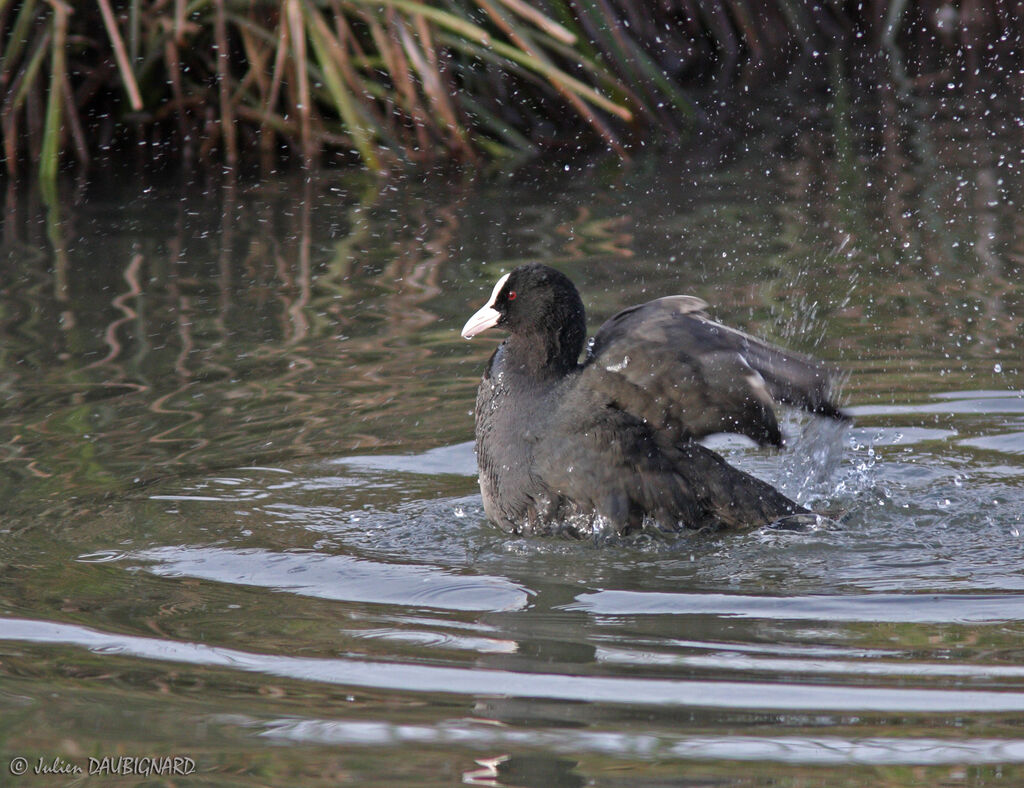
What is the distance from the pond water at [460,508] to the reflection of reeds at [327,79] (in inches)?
20.2

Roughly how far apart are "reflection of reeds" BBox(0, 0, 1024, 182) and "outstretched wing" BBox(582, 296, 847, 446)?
3.66 metres

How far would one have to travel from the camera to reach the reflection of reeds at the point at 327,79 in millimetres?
8070

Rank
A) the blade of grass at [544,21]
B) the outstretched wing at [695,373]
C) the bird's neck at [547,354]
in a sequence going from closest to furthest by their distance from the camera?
the outstretched wing at [695,373] → the bird's neck at [547,354] → the blade of grass at [544,21]

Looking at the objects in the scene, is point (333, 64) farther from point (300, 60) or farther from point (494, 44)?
point (494, 44)

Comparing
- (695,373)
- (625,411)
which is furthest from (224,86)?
(695,373)

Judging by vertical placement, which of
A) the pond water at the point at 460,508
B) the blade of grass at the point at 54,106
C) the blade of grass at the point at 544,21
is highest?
the blade of grass at the point at 544,21

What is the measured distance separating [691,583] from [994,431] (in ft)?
5.30

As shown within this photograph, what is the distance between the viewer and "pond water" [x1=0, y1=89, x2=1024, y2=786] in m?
2.70

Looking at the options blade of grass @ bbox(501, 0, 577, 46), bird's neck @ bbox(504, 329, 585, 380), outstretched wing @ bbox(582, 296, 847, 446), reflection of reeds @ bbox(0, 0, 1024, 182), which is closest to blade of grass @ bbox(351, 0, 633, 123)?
reflection of reeds @ bbox(0, 0, 1024, 182)

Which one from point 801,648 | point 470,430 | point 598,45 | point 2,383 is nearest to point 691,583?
point 801,648

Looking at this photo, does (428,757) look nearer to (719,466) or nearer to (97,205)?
(719,466)

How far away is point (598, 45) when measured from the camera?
9.19 meters

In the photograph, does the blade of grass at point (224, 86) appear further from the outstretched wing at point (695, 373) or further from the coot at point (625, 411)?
the outstretched wing at point (695, 373)

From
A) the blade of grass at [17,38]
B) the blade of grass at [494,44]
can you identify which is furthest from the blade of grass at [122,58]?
the blade of grass at [494,44]
